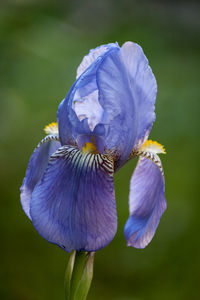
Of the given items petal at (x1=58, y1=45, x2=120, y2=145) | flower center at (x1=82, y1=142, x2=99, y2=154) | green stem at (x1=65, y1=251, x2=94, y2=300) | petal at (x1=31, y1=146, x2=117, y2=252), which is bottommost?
green stem at (x1=65, y1=251, x2=94, y2=300)

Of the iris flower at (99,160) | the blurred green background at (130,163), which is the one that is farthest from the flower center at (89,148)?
the blurred green background at (130,163)

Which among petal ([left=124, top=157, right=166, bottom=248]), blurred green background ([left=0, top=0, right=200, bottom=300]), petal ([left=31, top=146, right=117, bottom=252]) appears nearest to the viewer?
petal ([left=31, top=146, right=117, bottom=252])

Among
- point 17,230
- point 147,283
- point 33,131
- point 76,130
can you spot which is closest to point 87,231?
point 76,130

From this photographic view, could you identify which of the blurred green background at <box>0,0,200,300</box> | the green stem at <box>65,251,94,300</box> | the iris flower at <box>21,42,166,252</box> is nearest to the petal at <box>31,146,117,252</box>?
the iris flower at <box>21,42,166,252</box>

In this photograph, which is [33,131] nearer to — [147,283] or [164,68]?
[147,283]

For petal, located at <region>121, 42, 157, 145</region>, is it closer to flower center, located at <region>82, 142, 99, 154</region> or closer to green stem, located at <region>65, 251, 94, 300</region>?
flower center, located at <region>82, 142, 99, 154</region>

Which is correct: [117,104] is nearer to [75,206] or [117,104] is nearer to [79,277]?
[75,206]

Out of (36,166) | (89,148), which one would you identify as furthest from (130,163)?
(89,148)
